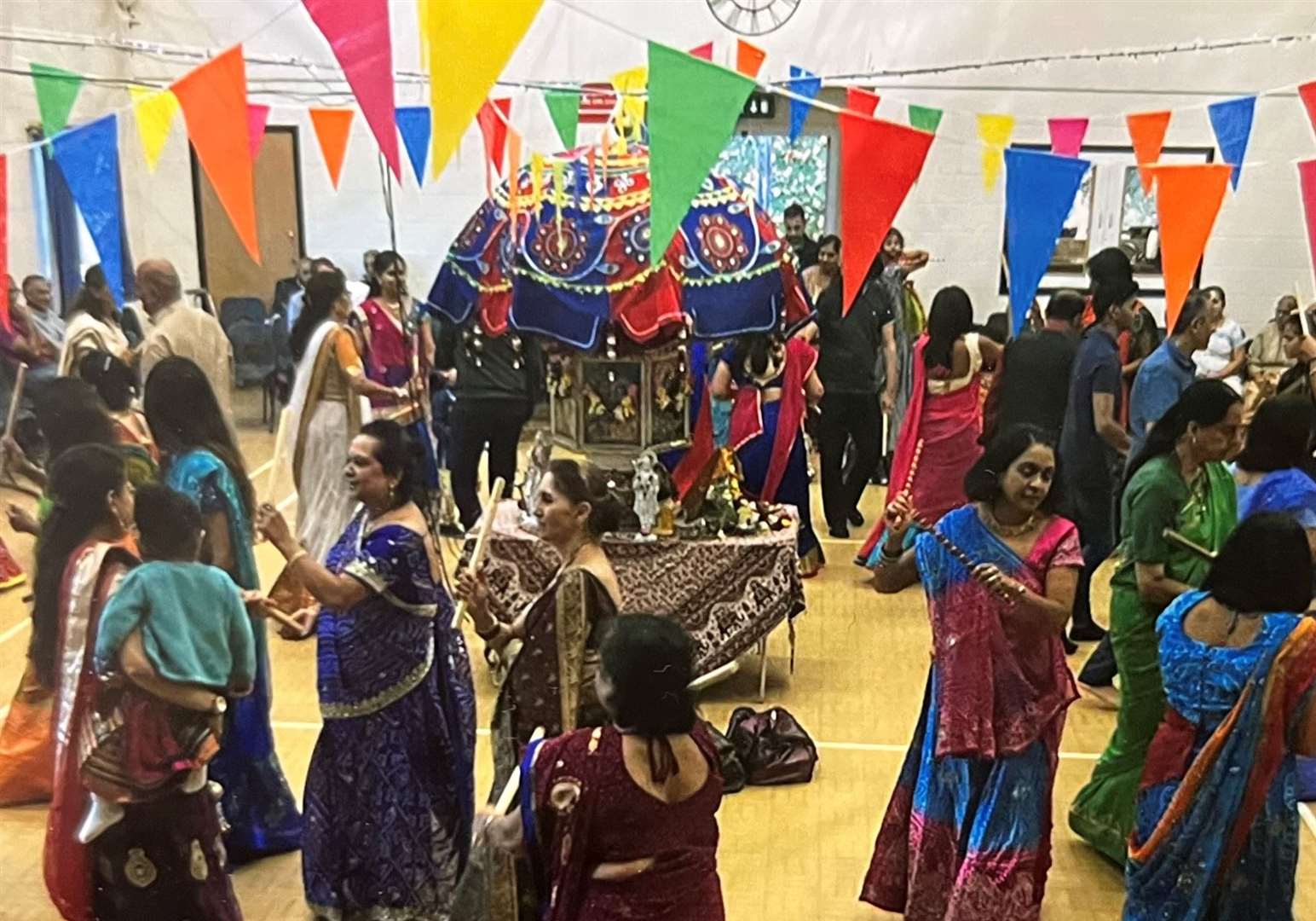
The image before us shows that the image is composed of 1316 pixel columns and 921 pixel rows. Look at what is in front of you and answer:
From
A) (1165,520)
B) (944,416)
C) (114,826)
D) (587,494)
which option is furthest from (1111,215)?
(114,826)

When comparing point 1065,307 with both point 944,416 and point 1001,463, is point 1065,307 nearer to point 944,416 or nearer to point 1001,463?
point 944,416

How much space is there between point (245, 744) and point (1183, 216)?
3.05 m

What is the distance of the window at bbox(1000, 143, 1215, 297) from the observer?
806 cm

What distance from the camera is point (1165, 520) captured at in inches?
123

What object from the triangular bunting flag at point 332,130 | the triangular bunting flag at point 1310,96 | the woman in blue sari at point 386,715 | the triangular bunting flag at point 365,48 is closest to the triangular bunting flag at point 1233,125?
the triangular bunting flag at point 1310,96

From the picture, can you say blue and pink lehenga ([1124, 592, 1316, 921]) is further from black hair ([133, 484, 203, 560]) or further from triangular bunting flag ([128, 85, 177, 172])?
triangular bunting flag ([128, 85, 177, 172])

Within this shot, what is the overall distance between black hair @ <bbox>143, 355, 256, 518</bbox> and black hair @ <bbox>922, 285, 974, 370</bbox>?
9.39ft

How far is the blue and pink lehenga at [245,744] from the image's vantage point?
3.14 m

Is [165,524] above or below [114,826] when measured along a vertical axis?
→ above

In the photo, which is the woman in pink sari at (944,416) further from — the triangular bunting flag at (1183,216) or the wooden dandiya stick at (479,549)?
the wooden dandiya stick at (479,549)

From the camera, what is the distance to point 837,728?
432 cm

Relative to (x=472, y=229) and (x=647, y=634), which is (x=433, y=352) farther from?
(x=647, y=634)

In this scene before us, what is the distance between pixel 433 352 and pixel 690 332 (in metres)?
2.27

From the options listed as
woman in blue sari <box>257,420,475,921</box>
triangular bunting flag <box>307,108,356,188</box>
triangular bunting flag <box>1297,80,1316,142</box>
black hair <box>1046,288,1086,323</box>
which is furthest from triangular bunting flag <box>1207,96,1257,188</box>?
triangular bunting flag <box>307,108,356,188</box>
